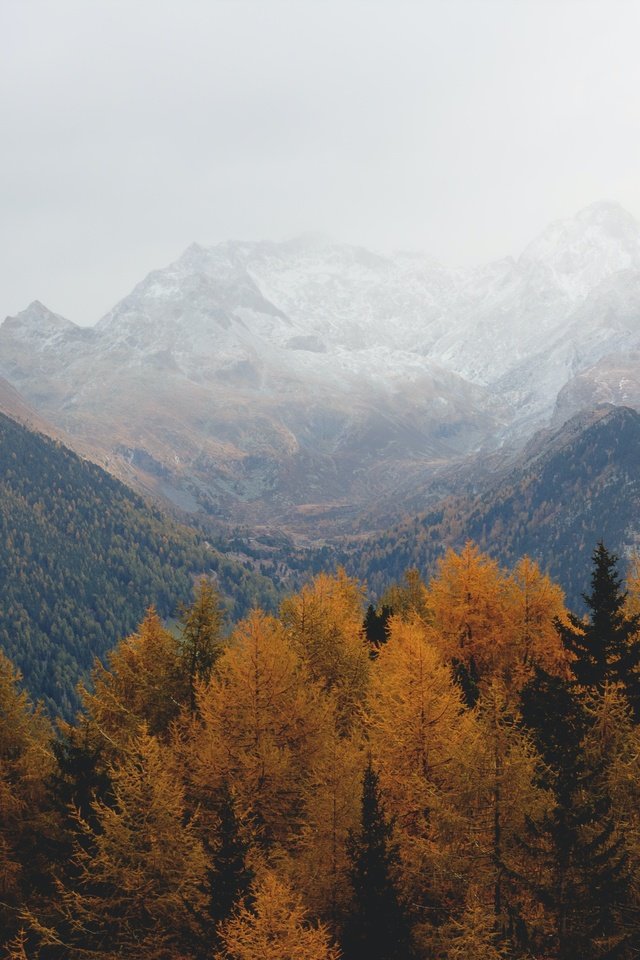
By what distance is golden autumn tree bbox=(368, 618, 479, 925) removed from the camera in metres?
27.8

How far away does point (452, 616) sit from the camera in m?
50.2

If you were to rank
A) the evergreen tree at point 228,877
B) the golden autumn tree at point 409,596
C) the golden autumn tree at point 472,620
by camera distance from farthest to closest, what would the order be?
the golden autumn tree at point 409,596 < the golden autumn tree at point 472,620 < the evergreen tree at point 228,877

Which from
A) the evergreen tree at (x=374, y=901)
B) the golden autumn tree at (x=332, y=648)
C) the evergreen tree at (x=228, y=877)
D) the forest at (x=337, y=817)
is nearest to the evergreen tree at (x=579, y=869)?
the forest at (x=337, y=817)

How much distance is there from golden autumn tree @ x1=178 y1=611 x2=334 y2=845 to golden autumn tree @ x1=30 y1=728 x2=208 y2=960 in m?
3.63

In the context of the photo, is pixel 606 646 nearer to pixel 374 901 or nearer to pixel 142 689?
pixel 374 901

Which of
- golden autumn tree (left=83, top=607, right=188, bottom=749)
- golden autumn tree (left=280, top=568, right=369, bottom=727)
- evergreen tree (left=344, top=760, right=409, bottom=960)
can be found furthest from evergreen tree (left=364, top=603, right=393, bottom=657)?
evergreen tree (left=344, top=760, right=409, bottom=960)

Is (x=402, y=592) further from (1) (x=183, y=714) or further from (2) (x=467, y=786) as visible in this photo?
(2) (x=467, y=786)

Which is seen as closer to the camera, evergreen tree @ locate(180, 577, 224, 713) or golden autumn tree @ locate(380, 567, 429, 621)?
evergreen tree @ locate(180, 577, 224, 713)

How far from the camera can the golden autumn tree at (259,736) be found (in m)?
35.0

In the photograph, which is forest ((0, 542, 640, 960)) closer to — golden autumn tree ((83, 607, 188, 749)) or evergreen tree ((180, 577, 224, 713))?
golden autumn tree ((83, 607, 188, 749))

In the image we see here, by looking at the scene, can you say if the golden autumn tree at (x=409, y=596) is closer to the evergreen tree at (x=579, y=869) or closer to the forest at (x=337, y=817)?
the forest at (x=337, y=817)

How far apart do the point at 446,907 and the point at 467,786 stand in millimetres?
5040

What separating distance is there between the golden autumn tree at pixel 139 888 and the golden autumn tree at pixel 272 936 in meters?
3.86

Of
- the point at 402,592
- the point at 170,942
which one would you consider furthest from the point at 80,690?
the point at 402,592
